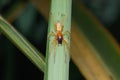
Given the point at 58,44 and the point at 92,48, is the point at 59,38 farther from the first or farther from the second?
the point at 92,48

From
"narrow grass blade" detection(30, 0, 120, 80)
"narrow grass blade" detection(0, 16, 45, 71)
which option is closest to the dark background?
"narrow grass blade" detection(30, 0, 120, 80)

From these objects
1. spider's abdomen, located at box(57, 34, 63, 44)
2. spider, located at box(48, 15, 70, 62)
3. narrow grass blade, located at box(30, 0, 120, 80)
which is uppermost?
spider, located at box(48, 15, 70, 62)

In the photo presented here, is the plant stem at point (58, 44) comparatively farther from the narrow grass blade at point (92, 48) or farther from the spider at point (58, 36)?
the narrow grass blade at point (92, 48)

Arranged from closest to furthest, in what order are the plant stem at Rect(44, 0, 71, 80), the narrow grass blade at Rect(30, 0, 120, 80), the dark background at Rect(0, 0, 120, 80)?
the plant stem at Rect(44, 0, 71, 80), the narrow grass blade at Rect(30, 0, 120, 80), the dark background at Rect(0, 0, 120, 80)

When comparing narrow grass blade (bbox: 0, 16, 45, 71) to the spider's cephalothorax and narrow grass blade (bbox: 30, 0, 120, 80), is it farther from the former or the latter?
narrow grass blade (bbox: 30, 0, 120, 80)

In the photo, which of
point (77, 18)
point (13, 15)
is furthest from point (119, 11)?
point (77, 18)

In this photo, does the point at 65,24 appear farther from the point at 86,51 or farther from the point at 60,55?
the point at 86,51

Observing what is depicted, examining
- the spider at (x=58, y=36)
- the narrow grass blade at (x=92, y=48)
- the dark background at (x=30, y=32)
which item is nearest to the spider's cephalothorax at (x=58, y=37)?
the spider at (x=58, y=36)
